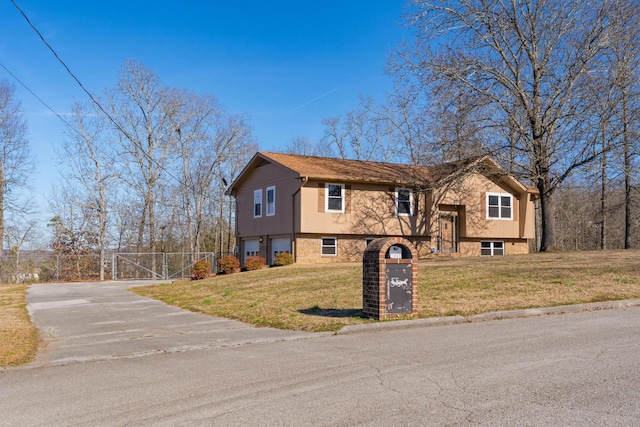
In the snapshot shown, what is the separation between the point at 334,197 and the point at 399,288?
17388 mm

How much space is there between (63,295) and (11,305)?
167 inches

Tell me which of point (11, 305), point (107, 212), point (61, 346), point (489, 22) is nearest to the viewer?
point (61, 346)

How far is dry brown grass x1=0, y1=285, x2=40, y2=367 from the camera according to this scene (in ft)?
29.5

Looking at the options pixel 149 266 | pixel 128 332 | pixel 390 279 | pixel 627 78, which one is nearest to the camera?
pixel 390 279

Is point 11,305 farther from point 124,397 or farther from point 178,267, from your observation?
point 178,267

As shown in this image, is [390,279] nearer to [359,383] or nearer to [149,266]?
[359,383]

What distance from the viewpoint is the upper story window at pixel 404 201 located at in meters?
30.3

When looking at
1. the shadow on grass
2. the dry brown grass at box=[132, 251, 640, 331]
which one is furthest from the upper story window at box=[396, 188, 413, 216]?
the shadow on grass

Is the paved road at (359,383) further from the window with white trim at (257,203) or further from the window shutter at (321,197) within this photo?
the window with white trim at (257,203)

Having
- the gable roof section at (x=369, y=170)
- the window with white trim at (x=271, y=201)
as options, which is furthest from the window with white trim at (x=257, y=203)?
the gable roof section at (x=369, y=170)

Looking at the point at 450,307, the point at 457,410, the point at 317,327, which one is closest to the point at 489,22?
the point at 450,307

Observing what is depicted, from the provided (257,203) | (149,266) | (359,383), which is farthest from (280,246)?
(359,383)

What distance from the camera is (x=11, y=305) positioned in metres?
17.9

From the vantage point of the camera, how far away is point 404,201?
30.5m
